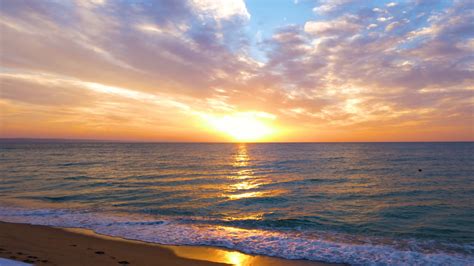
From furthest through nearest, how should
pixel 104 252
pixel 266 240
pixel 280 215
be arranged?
pixel 280 215 → pixel 266 240 → pixel 104 252

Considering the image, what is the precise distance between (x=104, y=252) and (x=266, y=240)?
716 centimetres

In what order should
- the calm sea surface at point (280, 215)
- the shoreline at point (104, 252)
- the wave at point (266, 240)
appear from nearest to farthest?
1. the shoreline at point (104, 252)
2. the wave at point (266, 240)
3. the calm sea surface at point (280, 215)

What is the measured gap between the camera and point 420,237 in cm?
1469

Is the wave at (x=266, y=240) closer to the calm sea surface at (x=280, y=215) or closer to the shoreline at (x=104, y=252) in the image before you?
the calm sea surface at (x=280, y=215)

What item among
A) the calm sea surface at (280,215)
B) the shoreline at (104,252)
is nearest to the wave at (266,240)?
the calm sea surface at (280,215)

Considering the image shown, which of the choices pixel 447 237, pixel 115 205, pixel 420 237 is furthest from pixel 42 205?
pixel 447 237

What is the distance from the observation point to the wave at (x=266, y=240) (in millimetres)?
11758

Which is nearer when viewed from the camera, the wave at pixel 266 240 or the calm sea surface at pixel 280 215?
the wave at pixel 266 240

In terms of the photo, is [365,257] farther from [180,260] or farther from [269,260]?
[180,260]

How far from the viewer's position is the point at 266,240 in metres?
13.7

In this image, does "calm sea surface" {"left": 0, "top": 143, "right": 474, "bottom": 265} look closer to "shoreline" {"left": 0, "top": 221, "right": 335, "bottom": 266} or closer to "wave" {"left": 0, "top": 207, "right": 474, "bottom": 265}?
"wave" {"left": 0, "top": 207, "right": 474, "bottom": 265}

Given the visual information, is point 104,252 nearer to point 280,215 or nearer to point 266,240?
point 266,240

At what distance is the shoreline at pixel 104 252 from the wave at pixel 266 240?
65 centimetres

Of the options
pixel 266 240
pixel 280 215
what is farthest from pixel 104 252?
pixel 280 215
